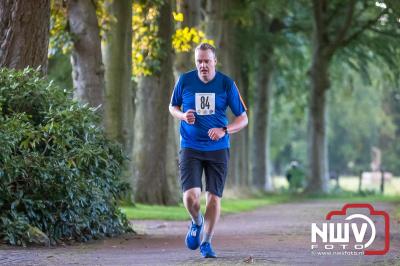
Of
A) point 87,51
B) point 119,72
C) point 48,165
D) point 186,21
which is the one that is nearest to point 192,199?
point 48,165

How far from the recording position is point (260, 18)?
39688 millimetres

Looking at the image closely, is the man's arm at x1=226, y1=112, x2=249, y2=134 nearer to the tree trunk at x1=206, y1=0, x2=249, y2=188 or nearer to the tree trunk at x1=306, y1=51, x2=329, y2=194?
the tree trunk at x1=206, y1=0, x2=249, y2=188

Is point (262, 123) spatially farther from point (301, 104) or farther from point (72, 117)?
point (72, 117)

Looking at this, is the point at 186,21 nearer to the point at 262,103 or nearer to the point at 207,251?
the point at 262,103

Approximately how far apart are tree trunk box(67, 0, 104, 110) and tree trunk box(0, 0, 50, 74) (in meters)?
4.01

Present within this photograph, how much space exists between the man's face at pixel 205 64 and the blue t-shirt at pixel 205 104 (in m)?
0.09

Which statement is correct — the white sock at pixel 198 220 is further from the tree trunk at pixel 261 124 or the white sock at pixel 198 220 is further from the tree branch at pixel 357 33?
the tree trunk at pixel 261 124

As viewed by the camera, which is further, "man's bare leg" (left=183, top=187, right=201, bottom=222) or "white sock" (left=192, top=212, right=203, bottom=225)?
"white sock" (left=192, top=212, right=203, bottom=225)

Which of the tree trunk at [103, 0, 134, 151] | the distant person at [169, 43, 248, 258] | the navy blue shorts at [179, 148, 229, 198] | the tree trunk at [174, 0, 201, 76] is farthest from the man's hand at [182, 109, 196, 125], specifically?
the tree trunk at [174, 0, 201, 76]

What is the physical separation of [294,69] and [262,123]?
315 cm

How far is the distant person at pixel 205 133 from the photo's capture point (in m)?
9.98

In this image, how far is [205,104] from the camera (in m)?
9.98

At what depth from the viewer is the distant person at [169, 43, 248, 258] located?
9977mm

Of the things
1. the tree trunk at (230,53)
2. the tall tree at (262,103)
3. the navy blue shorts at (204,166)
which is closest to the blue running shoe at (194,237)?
the navy blue shorts at (204,166)
